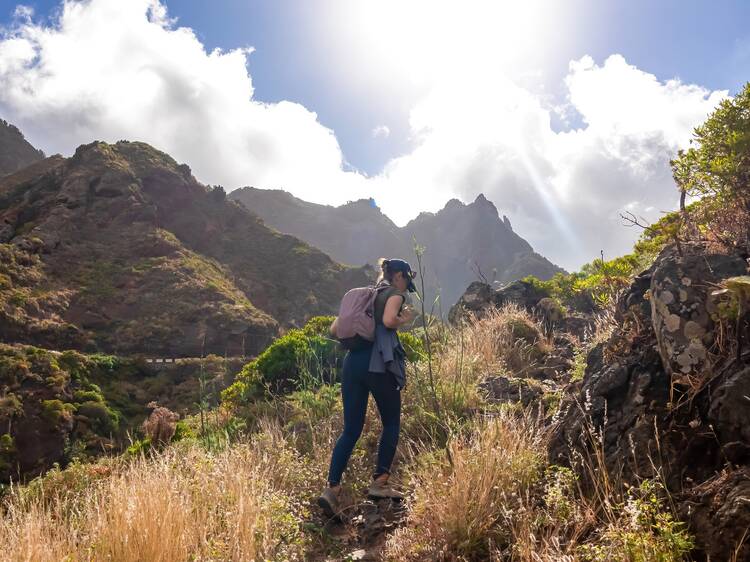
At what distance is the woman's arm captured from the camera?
146 inches

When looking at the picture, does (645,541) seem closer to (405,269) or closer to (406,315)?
(406,315)

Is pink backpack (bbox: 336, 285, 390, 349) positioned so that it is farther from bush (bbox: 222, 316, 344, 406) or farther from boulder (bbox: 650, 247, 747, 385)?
bush (bbox: 222, 316, 344, 406)

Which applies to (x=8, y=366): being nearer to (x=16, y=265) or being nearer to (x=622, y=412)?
(x=16, y=265)

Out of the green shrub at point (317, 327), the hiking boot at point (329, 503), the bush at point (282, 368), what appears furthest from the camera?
the green shrub at point (317, 327)

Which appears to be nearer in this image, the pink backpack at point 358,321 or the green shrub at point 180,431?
the pink backpack at point 358,321

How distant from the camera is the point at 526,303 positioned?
1080 centimetres

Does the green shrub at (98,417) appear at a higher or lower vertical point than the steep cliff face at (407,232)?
lower

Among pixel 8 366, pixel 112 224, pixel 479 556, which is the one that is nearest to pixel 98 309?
pixel 112 224

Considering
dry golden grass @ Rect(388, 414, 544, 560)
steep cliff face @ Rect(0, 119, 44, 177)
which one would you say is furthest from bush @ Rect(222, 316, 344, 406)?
steep cliff face @ Rect(0, 119, 44, 177)

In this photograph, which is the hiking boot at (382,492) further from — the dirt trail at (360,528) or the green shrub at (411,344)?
the green shrub at (411,344)

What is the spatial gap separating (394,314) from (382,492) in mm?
1474

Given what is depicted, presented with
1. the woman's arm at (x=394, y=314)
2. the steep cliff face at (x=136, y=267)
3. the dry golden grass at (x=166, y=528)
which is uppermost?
the steep cliff face at (x=136, y=267)

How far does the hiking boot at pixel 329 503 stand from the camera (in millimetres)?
3629

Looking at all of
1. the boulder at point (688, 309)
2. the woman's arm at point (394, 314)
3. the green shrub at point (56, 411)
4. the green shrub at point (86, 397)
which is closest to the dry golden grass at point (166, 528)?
the woman's arm at point (394, 314)
